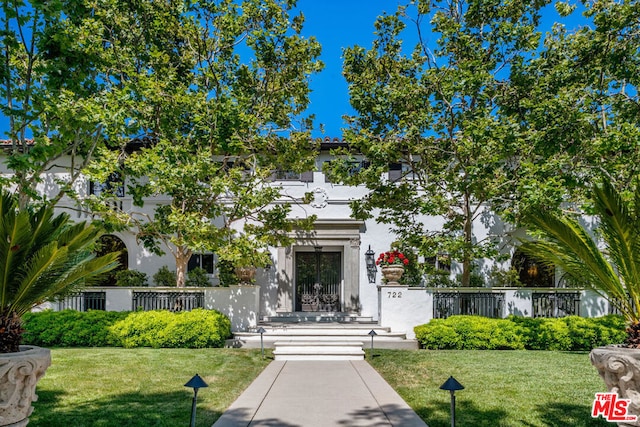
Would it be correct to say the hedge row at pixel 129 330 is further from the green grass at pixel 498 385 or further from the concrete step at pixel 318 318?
the green grass at pixel 498 385

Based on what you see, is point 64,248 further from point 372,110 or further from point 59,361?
point 372,110

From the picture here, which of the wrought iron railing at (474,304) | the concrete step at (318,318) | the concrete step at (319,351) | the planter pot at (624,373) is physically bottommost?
the concrete step at (319,351)

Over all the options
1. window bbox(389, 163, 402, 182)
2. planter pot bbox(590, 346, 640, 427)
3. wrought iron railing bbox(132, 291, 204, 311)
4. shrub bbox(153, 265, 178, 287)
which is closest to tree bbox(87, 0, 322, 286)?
wrought iron railing bbox(132, 291, 204, 311)

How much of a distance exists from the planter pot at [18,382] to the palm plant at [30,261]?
16.6 inches

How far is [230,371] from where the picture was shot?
10891mm

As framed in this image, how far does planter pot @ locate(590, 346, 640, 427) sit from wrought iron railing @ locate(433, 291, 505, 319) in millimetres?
10981

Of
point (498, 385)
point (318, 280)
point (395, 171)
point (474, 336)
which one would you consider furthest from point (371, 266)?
point (498, 385)

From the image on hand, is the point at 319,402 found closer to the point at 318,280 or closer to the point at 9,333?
the point at 9,333

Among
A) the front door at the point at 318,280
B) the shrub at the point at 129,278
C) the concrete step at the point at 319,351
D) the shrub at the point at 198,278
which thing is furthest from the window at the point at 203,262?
the concrete step at the point at 319,351

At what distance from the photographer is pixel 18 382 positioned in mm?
5148

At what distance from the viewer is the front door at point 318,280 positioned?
2039cm

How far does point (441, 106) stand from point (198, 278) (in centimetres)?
1075

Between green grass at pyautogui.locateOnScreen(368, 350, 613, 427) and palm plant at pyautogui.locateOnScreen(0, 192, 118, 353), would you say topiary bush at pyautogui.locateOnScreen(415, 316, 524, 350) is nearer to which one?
green grass at pyautogui.locateOnScreen(368, 350, 613, 427)

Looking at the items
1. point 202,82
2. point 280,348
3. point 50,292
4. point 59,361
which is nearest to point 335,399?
point 50,292
